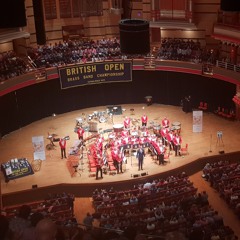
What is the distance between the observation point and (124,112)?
99.8 ft

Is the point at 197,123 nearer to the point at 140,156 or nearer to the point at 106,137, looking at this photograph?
the point at 140,156

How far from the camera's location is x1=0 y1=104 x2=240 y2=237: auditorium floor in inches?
872

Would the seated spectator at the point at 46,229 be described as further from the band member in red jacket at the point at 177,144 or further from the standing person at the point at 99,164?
the band member in red jacket at the point at 177,144

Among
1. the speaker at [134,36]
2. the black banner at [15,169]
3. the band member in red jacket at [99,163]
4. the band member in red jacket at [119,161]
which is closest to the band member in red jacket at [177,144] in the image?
the band member in red jacket at [119,161]

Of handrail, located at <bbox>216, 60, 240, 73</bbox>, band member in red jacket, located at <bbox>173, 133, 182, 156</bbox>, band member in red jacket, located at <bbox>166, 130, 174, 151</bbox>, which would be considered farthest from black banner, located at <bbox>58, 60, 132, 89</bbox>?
band member in red jacket, located at <bbox>173, 133, 182, 156</bbox>

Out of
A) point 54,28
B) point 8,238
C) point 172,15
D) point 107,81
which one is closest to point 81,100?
point 107,81

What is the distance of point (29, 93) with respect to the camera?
93.4ft

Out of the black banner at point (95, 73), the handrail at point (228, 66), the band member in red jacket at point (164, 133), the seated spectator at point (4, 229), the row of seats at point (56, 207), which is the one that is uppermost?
the seated spectator at point (4, 229)

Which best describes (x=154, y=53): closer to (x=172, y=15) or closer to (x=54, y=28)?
(x=172, y=15)

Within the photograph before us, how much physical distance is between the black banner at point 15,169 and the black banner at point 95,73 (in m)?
7.67

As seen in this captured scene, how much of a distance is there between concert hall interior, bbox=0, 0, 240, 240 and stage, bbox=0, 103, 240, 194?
0.21ft

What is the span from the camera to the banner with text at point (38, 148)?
22016 mm

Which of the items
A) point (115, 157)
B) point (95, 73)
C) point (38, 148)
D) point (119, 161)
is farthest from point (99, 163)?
point (95, 73)

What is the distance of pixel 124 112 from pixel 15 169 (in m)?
10.0
